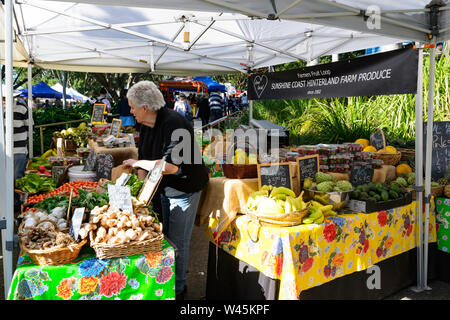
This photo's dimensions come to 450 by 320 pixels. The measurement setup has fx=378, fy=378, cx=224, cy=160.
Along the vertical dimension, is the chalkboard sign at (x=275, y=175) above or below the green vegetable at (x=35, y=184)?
above

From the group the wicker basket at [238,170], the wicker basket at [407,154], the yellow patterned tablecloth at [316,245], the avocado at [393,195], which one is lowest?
the yellow patterned tablecloth at [316,245]

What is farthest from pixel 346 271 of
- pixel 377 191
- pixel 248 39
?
pixel 248 39

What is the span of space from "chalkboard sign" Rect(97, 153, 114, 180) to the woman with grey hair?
2.76 feet

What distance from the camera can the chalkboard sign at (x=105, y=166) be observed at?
13.0ft

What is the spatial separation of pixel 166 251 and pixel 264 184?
1169 millimetres

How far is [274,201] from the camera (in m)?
2.77

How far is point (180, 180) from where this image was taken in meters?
3.00

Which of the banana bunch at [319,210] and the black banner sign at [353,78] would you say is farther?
the black banner sign at [353,78]

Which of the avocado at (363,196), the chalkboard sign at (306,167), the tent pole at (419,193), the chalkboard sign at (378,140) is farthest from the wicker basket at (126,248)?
the chalkboard sign at (378,140)

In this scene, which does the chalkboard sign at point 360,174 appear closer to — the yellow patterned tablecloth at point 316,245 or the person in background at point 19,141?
the yellow patterned tablecloth at point 316,245

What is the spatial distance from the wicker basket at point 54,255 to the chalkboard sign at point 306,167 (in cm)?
198

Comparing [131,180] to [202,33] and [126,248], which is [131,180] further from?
[202,33]
